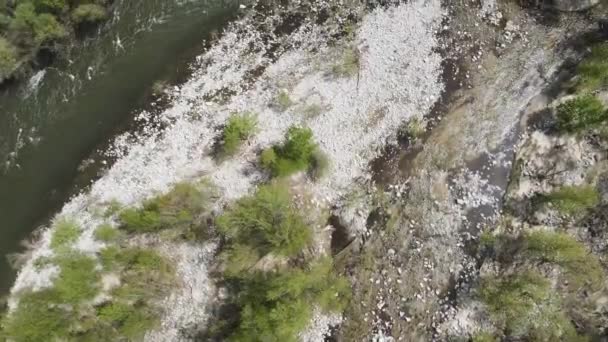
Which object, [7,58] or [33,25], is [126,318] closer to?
[7,58]

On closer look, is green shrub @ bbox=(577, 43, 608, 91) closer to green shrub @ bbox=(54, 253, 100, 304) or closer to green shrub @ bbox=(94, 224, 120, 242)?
green shrub @ bbox=(94, 224, 120, 242)

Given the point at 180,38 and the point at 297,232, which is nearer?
the point at 297,232

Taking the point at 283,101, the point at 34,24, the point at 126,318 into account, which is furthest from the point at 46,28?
the point at 126,318

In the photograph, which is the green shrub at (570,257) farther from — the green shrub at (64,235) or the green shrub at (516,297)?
the green shrub at (64,235)

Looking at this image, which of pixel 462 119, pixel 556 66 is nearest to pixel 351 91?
pixel 462 119

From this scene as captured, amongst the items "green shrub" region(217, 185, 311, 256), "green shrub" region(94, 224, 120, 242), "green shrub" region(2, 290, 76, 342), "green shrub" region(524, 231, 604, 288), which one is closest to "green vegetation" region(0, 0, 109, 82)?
"green shrub" region(94, 224, 120, 242)

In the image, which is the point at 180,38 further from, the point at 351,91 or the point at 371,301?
the point at 371,301
